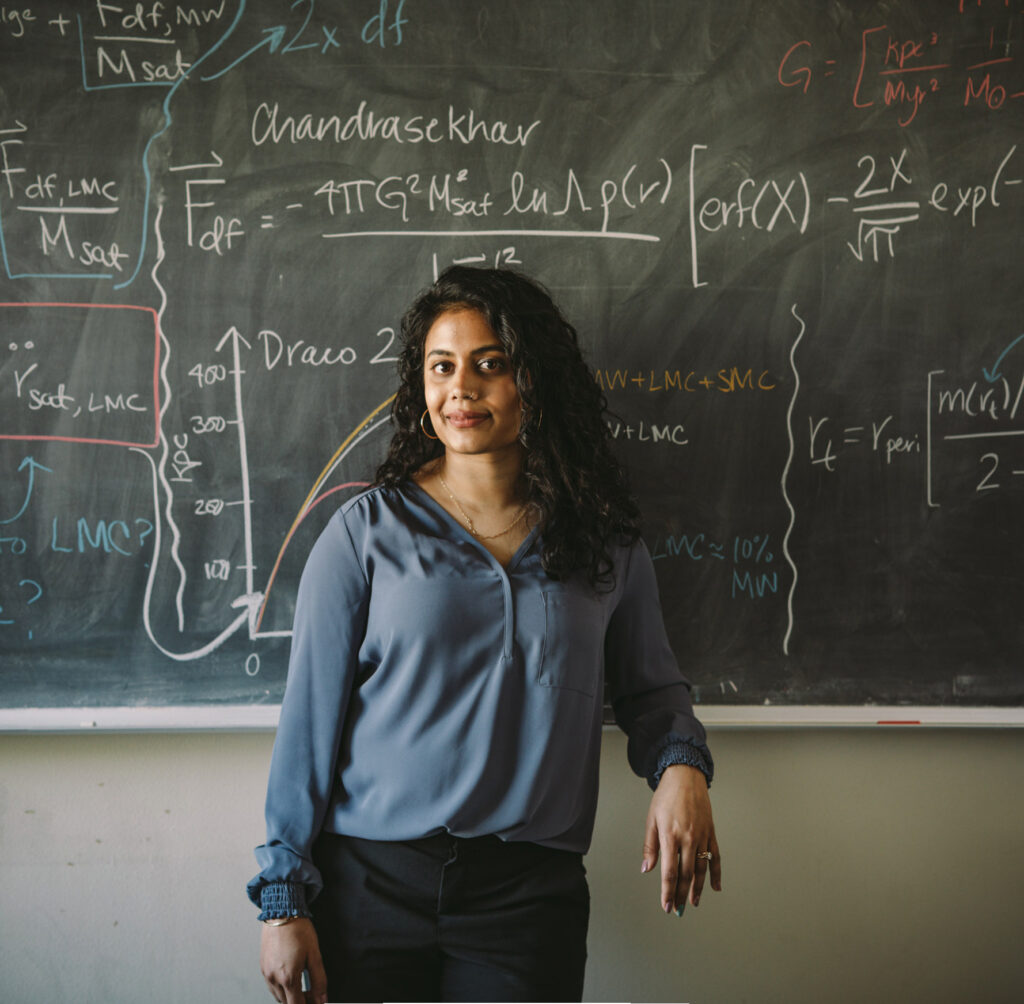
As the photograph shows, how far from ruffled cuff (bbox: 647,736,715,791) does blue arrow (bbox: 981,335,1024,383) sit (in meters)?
0.99

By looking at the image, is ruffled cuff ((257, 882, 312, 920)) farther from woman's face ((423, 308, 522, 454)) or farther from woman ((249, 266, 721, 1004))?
woman's face ((423, 308, 522, 454))

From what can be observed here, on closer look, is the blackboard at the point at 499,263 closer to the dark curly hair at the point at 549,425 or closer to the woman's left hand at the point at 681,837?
the dark curly hair at the point at 549,425

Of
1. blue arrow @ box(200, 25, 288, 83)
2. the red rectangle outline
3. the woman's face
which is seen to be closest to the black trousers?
the woman's face

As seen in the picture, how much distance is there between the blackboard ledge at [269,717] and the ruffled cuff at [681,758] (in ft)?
0.97

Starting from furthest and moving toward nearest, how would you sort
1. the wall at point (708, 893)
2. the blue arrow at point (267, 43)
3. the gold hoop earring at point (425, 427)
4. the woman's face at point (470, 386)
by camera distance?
the wall at point (708, 893) < the blue arrow at point (267, 43) < the gold hoop earring at point (425, 427) < the woman's face at point (470, 386)

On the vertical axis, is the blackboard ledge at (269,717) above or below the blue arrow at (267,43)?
below

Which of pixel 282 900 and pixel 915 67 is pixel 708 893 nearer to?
pixel 282 900

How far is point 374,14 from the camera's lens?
5.28ft

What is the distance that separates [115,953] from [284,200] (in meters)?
1.63

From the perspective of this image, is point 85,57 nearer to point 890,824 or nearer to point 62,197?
point 62,197

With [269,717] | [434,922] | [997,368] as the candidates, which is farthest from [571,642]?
[997,368]

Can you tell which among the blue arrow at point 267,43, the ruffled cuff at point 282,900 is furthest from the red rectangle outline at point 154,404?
the ruffled cuff at point 282,900

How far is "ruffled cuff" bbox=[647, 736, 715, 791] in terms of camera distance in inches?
53.7

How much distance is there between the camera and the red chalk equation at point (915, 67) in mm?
1628
